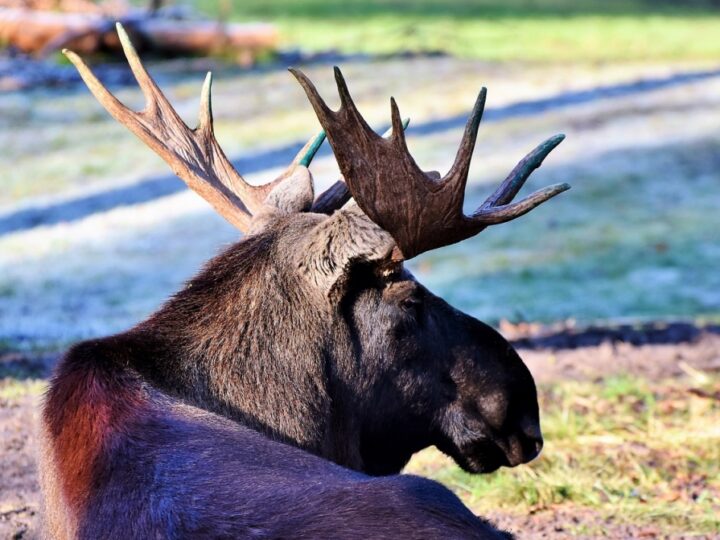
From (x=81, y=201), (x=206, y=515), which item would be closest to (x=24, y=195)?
(x=81, y=201)

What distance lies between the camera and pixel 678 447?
6.10 metres

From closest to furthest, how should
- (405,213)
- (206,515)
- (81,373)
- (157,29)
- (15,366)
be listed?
1. (206,515)
2. (81,373)
3. (405,213)
4. (15,366)
5. (157,29)

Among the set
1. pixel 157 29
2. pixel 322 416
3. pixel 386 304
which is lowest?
pixel 322 416

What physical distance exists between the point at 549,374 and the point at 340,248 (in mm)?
3649

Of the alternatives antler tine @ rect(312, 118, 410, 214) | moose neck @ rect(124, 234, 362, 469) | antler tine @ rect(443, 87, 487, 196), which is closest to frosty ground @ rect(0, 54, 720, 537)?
antler tine @ rect(312, 118, 410, 214)

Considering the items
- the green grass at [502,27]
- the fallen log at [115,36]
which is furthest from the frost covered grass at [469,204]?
the green grass at [502,27]

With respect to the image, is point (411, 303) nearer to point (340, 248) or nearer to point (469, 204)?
point (340, 248)

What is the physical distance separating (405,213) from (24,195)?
35.8 feet

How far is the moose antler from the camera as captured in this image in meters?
4.02

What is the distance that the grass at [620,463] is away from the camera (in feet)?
17.6

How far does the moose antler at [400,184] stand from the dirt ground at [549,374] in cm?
156

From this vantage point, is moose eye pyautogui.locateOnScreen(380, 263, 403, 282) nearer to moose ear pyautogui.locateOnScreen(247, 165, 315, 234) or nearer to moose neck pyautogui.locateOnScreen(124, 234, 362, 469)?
moose neck pyautogui.locateOnScreen(124, 234, 362, 469)

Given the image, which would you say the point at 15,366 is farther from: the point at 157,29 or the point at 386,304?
the point at 157,29

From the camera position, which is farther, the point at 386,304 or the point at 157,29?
the point at 157,29
